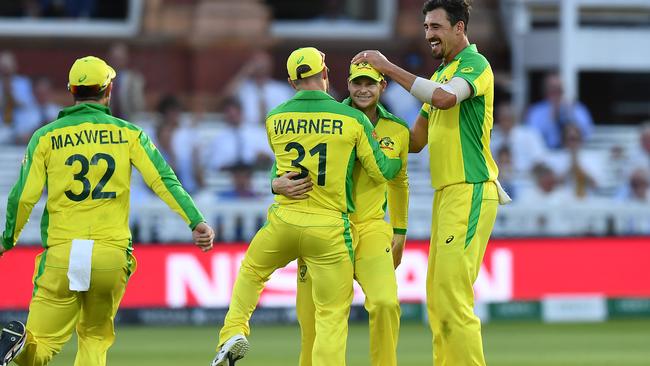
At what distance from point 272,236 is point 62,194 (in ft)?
4.23

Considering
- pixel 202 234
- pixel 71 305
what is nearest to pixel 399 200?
pixel 202 234

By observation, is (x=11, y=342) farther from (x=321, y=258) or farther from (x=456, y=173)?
(x=456, y=173)

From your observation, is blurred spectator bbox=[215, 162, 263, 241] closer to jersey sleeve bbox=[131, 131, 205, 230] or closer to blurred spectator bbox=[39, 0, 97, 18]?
blurred spectator bbox=[39, 0, 97, 18]

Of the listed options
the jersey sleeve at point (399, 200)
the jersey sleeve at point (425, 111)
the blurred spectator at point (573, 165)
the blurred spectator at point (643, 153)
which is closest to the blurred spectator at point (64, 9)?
the blurred spectator at point (573, 165)

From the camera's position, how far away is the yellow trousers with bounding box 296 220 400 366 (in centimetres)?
922

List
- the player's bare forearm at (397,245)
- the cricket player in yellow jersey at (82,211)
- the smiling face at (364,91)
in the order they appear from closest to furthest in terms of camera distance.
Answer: the cricket player in yellow jersey at (82,211) < the smiling face at (364,91) < the player's bare forearm at (397,245)

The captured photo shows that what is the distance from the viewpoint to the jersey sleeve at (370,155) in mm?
9039

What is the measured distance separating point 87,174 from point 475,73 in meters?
2.32

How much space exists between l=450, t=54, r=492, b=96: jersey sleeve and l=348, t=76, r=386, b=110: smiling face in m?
0.61

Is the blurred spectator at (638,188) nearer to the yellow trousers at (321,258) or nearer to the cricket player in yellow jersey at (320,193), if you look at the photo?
the cricket player in yellow jersey at (320,193)

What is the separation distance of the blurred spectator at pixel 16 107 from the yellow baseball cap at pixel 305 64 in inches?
332

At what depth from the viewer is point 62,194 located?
8.71 metres

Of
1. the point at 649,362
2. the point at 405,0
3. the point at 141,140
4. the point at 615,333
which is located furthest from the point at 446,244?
the point at 405,0

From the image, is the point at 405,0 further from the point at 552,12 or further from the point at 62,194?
the point at 62,194
